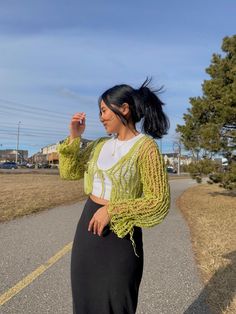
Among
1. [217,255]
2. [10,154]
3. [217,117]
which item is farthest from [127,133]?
[10,154]

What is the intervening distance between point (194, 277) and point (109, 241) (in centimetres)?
408

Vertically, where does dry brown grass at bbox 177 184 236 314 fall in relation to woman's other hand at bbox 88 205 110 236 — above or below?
below

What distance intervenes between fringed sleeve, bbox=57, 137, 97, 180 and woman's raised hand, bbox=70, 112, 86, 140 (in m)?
0.03

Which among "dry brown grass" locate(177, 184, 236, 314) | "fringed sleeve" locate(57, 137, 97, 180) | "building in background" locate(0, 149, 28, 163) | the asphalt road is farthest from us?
"building in background" locate(0, 149, 28, 163)

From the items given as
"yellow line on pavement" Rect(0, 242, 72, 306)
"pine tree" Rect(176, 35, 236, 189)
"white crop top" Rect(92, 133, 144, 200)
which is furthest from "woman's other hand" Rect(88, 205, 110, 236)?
"pine tree" Rect(176, 35, 236, 189)

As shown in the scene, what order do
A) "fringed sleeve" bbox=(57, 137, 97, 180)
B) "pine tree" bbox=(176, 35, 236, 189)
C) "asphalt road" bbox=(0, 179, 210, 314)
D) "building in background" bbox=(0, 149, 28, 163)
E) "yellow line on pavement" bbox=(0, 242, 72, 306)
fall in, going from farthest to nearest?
1. "building in background" bbox=(0, 149, 28, 163)
2. "pine tree" bbox=(176, 35, 236, 189)
3. "yellow line on pavement" bbox=(0, 242, 72, 306)
4. "asphalt road" bbox=(0, 179, 210, 314)
5. "fringed sleeve" bbox=(57, 137, 97, 180)

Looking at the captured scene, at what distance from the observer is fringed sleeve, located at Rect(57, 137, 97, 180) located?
3033 millimetres

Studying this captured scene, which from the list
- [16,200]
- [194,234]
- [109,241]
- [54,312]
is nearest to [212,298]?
[54,312]

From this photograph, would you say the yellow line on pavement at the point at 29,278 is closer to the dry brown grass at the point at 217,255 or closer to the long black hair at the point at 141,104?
the dry brown grass at the point at 217,255

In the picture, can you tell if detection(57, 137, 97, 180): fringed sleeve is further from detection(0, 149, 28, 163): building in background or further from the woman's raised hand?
detection(0, 149, 28, 163): building in background

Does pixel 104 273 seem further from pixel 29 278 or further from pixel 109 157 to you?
pixel 29 278

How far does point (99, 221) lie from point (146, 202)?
0.27m

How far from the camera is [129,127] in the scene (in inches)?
108

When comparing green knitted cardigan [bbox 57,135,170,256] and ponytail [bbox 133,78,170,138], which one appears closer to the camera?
green knitted cardigan [bbox 57,135,170,256]
